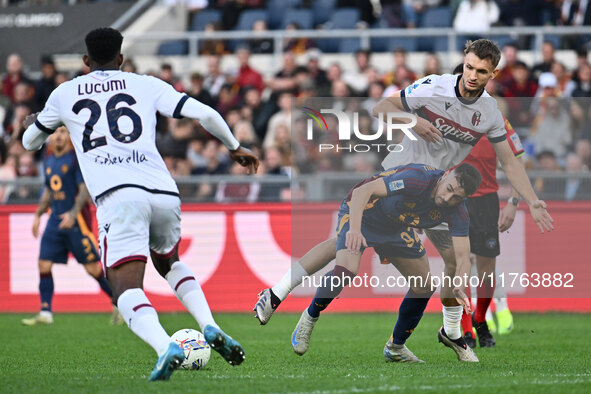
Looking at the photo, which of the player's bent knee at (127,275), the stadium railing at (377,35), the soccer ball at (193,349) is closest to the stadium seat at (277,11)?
the stadium railing at (377,35)

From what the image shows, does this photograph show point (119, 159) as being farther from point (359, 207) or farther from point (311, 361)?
point (311, 361)

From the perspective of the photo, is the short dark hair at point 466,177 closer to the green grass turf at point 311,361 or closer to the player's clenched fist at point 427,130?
the player's clenched fist at point 427,130

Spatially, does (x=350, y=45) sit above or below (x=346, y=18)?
below

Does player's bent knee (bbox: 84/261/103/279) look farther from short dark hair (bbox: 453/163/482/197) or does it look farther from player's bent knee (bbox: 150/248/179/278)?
short dark hair (bbox: 453/163/482/197)

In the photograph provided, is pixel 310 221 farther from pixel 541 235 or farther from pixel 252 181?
pixel 541 235

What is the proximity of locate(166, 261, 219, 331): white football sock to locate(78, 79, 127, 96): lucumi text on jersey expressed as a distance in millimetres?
1256

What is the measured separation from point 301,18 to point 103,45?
1156 centimetres

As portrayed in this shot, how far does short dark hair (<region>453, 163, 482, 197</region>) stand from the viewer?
7867 mm

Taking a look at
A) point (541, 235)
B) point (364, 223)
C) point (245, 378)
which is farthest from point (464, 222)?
point (541, 235)

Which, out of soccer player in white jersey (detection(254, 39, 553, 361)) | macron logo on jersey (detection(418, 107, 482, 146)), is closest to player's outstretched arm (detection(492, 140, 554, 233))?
soccer player in white jersey (detection(254, 39, 553, 361))

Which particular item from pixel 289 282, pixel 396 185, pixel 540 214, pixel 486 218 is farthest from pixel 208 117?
pixel 486 218

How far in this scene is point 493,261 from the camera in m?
9.35

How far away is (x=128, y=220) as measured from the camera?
6262mm

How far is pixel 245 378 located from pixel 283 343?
3.14m
